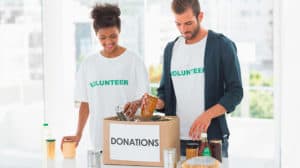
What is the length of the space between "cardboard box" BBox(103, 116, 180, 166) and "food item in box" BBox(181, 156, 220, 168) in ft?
0.65

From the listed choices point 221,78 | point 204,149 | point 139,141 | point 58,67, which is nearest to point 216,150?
point 204,149

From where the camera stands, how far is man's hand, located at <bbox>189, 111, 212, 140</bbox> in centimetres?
193

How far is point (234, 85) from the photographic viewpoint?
2.01m

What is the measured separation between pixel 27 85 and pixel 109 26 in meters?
1.05

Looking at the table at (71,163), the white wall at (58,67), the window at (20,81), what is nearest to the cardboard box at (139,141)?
the table at (71,163)

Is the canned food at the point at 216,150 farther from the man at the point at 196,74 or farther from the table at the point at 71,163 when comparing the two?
the man at the point at 196,74

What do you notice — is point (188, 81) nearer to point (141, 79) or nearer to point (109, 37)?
point (141, 79)

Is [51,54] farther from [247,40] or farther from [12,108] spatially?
[247,40]

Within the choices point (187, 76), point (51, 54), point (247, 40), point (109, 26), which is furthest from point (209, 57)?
point (247, 40)

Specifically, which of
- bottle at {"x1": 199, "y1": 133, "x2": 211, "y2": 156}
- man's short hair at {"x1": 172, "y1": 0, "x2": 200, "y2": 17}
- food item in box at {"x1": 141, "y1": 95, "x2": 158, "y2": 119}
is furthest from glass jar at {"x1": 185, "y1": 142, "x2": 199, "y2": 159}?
man's short hair at {"x1": 172, "y1": 0, "x2": 200, "y2": 17}

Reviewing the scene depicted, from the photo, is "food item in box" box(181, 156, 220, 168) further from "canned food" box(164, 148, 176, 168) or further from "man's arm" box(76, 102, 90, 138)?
"man's arm" box(76, 102, 90, 138)

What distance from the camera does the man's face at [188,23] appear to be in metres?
2.11

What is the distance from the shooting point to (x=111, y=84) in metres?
2.22

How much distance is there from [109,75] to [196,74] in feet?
1.39
